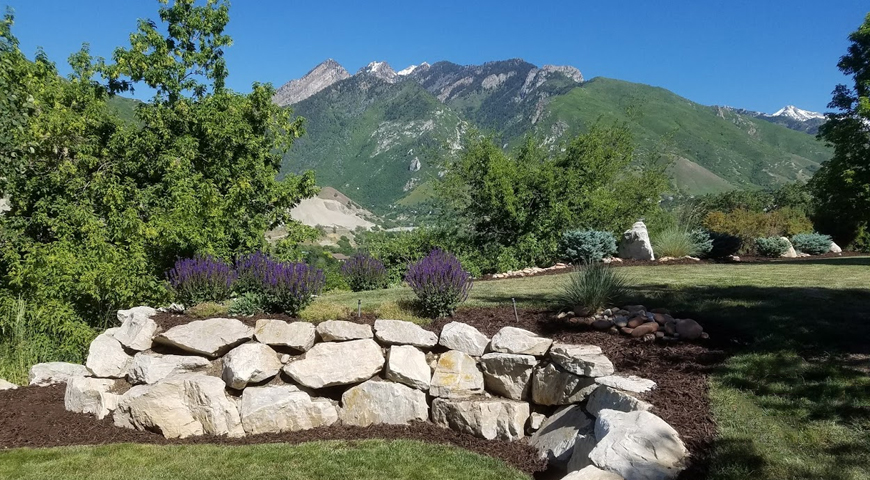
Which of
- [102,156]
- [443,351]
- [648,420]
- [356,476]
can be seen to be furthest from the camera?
[102,156]

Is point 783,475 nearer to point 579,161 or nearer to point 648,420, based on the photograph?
point 648,420

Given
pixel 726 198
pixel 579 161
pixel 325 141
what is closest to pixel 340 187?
pixel 325 141

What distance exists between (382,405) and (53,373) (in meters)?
4.81

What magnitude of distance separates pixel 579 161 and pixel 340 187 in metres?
136

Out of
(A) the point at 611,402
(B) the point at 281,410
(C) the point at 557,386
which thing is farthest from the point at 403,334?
(A) the point at 611,402

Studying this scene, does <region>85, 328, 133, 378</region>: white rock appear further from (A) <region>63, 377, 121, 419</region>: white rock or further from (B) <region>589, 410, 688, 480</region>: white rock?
(B) <region>589, 410, 688, 480</region>: white rock

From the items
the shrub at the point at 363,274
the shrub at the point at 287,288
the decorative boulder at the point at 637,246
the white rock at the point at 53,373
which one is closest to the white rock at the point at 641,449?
the shrub at the point at 287,288

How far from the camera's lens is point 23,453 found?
5176mm

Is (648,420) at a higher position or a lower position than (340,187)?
lower

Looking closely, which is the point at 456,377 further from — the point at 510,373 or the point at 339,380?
the point at 339,380

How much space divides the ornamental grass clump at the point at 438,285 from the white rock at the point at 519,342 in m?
1.19

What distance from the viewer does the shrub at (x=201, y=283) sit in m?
7.91

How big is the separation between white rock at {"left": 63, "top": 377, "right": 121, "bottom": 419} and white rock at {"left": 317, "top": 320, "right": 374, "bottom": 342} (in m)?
2.56

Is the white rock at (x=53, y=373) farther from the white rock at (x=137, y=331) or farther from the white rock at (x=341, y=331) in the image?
the white rock at (x=341, y=331)
